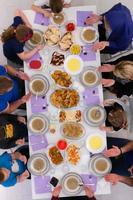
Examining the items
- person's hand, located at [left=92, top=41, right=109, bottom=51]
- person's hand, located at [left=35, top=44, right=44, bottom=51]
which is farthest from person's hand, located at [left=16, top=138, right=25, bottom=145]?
person's hand, located at [left=92, top=41, right=109, bottom=51]

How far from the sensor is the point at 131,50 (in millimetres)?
3207

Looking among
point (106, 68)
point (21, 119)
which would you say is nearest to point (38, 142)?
point (21, 119)

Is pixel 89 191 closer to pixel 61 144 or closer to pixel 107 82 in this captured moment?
pixel 61 144

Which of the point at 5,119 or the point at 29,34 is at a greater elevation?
the point at 29,34

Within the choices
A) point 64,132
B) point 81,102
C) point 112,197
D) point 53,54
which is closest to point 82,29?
point 53,54

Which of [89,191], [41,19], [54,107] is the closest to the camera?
[89,191]

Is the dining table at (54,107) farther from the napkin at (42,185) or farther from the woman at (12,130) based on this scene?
the woman at (12,130)

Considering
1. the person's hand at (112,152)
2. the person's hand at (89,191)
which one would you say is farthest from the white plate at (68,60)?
the person's hand at (89,191)

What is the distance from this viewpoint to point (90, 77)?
272 centimetres

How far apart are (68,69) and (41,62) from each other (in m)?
0.21

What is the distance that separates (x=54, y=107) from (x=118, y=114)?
46cm

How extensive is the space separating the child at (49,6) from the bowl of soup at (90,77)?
0.48 m

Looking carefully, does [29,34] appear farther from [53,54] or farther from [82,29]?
[82,29]

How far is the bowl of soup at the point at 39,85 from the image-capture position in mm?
2717
